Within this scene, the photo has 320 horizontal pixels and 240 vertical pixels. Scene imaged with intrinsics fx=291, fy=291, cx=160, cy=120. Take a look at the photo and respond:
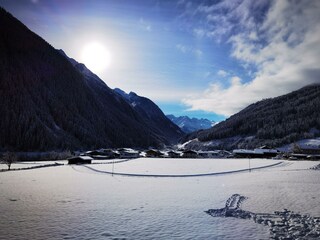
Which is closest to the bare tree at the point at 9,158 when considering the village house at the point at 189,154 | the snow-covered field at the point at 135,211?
the snow-covered field at the point at 135,211

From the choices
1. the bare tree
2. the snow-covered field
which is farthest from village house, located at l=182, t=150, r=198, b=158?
the snow-covered field

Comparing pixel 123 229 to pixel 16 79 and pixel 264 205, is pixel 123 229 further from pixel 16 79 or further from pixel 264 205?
pixel 16 79

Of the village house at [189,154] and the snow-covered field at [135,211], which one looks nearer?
the snow-covered field at [135,211]

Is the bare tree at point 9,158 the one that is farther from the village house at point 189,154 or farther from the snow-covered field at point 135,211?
the village house at point 189,154

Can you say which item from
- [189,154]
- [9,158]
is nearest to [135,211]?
[9,158]

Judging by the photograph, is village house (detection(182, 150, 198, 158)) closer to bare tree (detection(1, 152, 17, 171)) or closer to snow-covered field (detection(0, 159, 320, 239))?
bare tree (detection(1, 152, 17, 171))

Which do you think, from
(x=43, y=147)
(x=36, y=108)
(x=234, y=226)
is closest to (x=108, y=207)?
(x=234, y=226)

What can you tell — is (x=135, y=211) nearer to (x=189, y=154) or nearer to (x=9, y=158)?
(x=9, y=158)

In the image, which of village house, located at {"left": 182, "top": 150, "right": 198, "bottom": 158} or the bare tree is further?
village house, located at {"left": 182, "top": 150, "right": 198, "bottom": 158}

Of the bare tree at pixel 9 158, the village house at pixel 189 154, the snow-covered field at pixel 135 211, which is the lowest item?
the snow-covered field at pixel 135 211

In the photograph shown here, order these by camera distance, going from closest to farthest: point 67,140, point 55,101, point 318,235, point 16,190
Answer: point 318,235
point 16,190
point 67,140
point 55,101

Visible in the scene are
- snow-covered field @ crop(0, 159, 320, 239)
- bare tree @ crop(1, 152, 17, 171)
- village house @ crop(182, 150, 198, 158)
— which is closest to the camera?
snow-covered field @ crop(0, 159, 320, 239)
